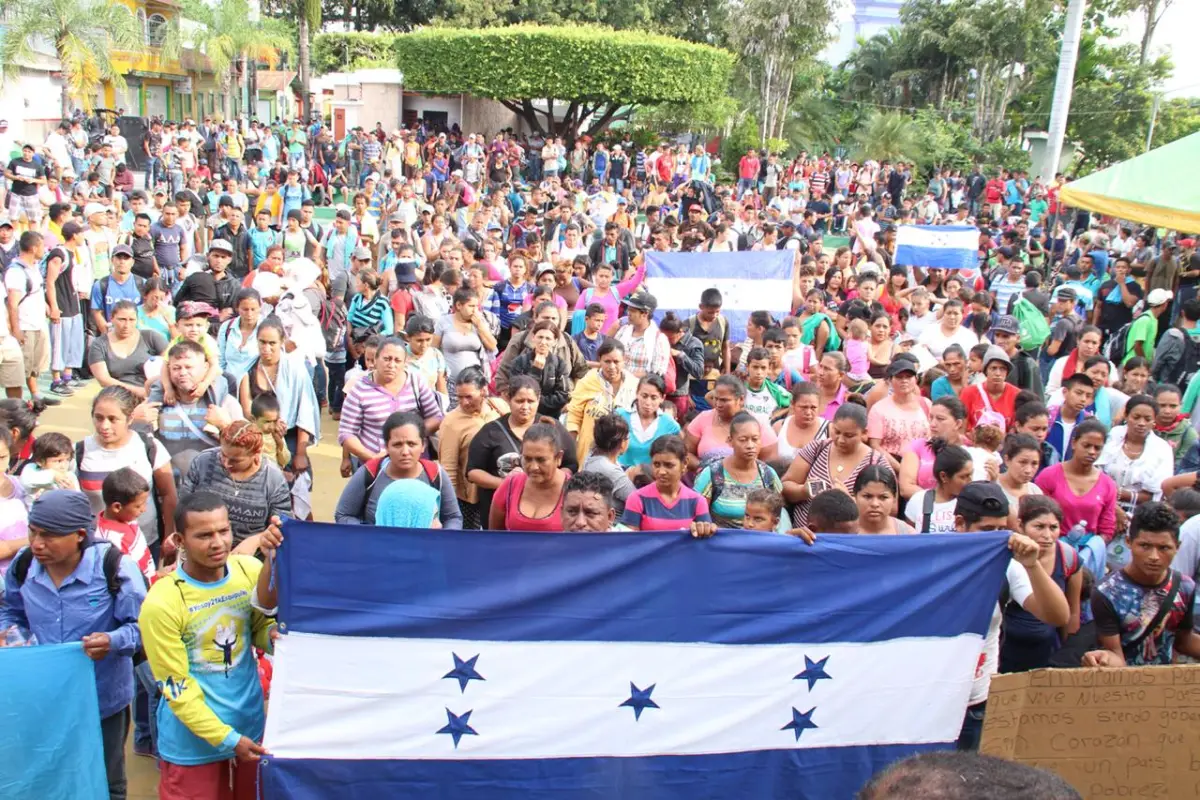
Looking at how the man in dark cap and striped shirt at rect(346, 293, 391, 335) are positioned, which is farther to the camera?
striped shirt at rect(346, 293, 391, 335)

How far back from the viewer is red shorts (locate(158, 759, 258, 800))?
4.00 metres

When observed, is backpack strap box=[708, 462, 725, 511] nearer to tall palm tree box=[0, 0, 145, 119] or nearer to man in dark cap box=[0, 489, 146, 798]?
man in dark cap box=[0, 489, 146, 798]

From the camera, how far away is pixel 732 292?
11125mm

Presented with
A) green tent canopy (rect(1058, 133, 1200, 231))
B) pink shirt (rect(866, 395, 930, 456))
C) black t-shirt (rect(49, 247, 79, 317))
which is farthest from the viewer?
black t-shirt (rect(49, 247, 79, 317))

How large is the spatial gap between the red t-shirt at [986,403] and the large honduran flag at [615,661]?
3.21 metres

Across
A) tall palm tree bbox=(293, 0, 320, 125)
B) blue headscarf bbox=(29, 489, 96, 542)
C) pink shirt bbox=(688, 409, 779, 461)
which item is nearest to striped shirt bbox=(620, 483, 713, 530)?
pink shirt bbox=(688, 409, 779, 461)

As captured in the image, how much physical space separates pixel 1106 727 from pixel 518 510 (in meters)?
2.64

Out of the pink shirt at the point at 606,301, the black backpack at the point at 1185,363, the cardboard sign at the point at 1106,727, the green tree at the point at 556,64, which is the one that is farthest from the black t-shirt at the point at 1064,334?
the green tree at the point at 556,64

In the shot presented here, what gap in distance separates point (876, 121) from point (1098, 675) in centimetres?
3207

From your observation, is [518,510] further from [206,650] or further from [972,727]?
[972,727]

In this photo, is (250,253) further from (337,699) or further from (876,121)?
(876,121)

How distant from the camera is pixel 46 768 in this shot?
13.3 feet

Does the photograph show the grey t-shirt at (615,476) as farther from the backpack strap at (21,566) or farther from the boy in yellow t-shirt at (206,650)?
the backpack strap at (21,566)

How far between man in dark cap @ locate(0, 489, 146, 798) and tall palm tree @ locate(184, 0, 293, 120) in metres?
36.8
